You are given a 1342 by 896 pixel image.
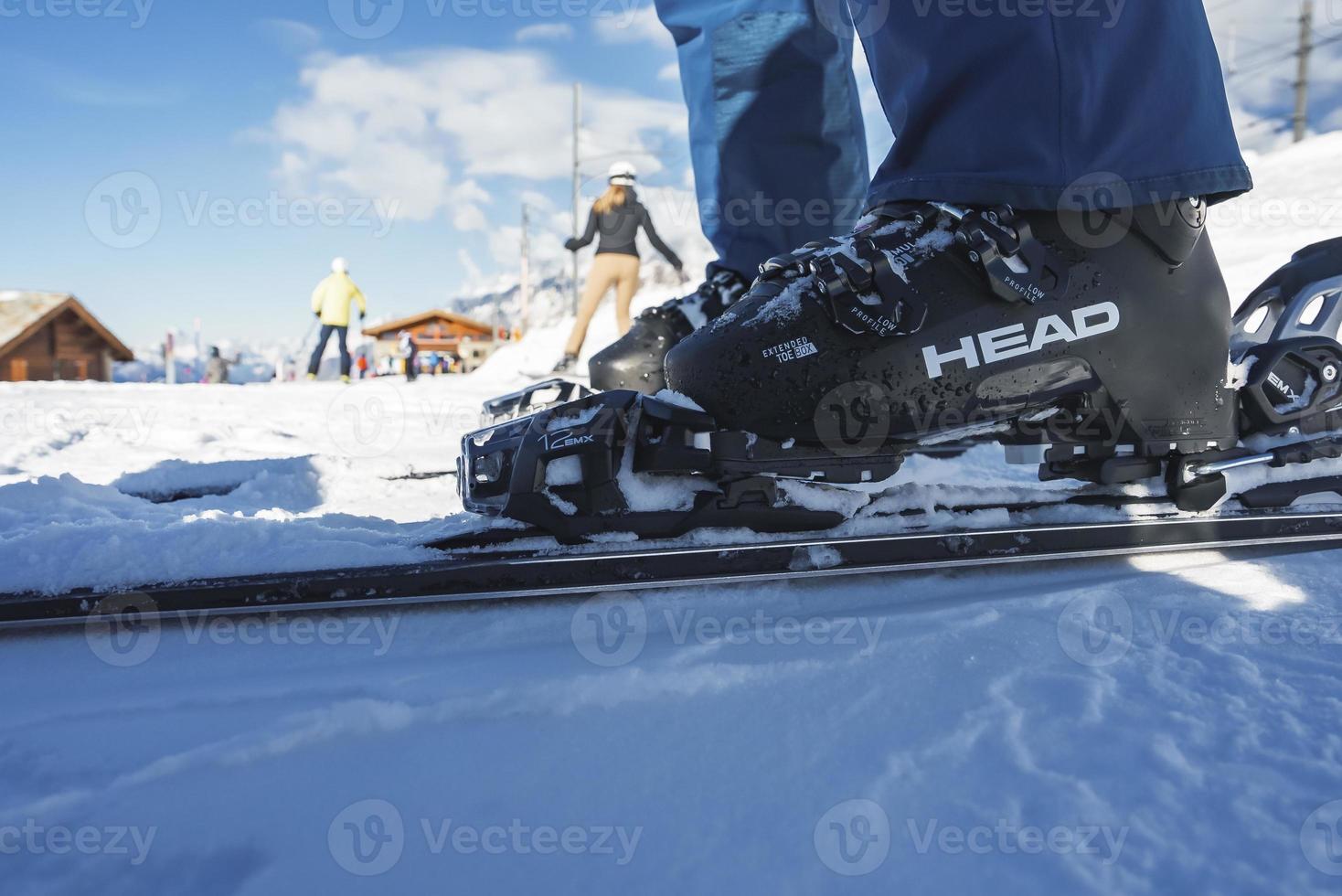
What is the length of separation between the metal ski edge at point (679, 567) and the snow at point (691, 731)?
14 mm

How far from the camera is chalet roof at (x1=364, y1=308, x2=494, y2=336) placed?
25.7 m

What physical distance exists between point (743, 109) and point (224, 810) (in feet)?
4.97

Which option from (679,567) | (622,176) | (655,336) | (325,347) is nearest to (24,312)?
(325,347)

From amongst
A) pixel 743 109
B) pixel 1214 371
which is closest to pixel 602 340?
pixel 743 109

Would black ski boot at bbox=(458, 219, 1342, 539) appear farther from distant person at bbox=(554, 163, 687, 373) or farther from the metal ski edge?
distant person at bbox=(554, 163, 687, 373)

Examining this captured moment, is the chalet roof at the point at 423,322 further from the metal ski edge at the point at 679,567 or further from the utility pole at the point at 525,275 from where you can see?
the metal ski edge at the point at 679,567

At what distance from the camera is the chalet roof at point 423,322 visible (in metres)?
25.7

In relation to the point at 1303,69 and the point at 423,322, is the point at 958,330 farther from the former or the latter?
the point at 423,322

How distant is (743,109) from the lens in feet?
5.08

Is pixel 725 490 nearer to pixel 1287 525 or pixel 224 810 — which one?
pixel 224 810

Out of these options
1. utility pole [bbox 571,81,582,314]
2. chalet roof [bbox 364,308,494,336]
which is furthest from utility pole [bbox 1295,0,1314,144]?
chalet roof [bbox 364,308,494,336]

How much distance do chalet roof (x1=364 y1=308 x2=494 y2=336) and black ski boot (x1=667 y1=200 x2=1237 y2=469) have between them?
25.5 m

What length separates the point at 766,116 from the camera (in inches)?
61.0

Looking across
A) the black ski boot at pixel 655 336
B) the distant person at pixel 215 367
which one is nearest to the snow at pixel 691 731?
the black ski boot at pixel 655 336
